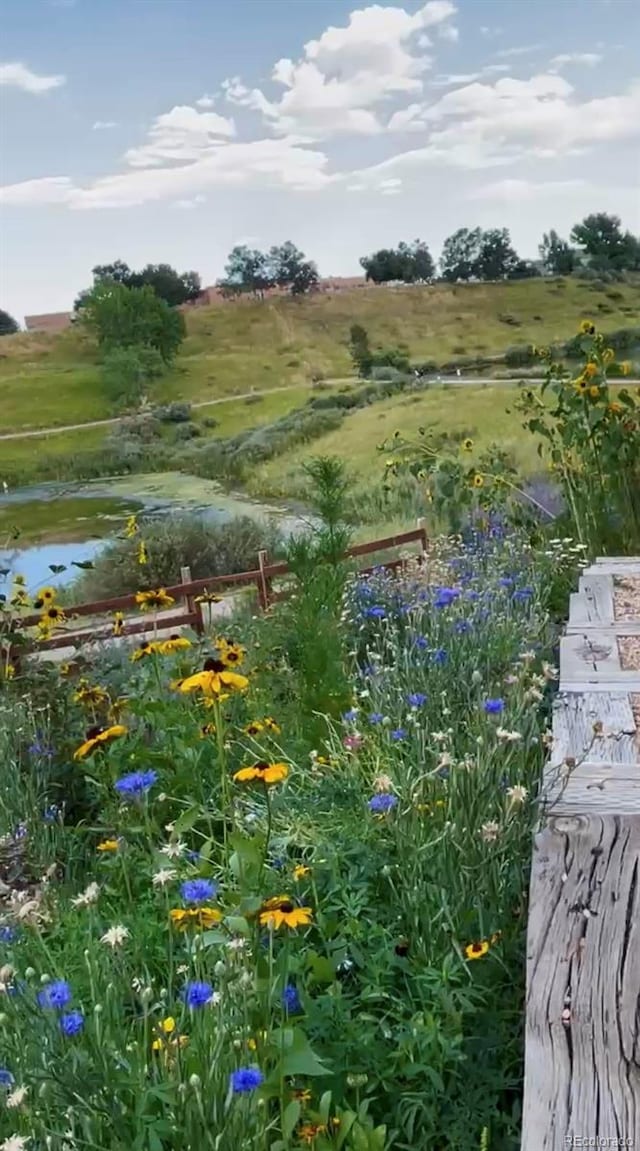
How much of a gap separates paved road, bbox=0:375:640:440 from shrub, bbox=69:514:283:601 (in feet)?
1.29

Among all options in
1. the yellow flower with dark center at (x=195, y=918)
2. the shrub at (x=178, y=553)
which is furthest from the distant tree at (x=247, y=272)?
the yellow flower with dark center at (x=195, y=918)

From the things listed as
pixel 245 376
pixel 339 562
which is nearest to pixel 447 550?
pixel 339 562

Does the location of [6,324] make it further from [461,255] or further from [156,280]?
[461,255]

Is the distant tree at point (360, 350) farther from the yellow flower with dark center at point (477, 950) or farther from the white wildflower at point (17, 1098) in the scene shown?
the white wildflower at point (17, 1098)

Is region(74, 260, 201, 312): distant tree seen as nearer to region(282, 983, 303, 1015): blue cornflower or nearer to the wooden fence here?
the wooden fence

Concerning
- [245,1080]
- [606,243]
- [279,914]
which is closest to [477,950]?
[279,914]

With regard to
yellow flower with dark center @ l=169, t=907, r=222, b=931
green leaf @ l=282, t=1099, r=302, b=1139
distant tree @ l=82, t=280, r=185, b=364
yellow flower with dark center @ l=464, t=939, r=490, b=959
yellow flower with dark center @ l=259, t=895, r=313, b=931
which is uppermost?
distant tree @ l=82, t=280, r=185, b=364

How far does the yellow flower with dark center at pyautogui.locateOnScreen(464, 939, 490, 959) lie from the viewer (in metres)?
1.25

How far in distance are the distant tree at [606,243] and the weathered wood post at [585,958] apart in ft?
9.01

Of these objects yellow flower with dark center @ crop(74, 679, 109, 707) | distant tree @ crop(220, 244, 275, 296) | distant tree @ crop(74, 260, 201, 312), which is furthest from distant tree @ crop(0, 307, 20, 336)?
yellow flower with dark center @ crop(74, 679, 109, 707)

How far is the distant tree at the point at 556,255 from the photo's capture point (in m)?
3.79

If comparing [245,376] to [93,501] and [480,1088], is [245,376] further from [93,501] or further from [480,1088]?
[480,1088]

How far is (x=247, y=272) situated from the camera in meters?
3.50

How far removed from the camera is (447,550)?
3533 mm
